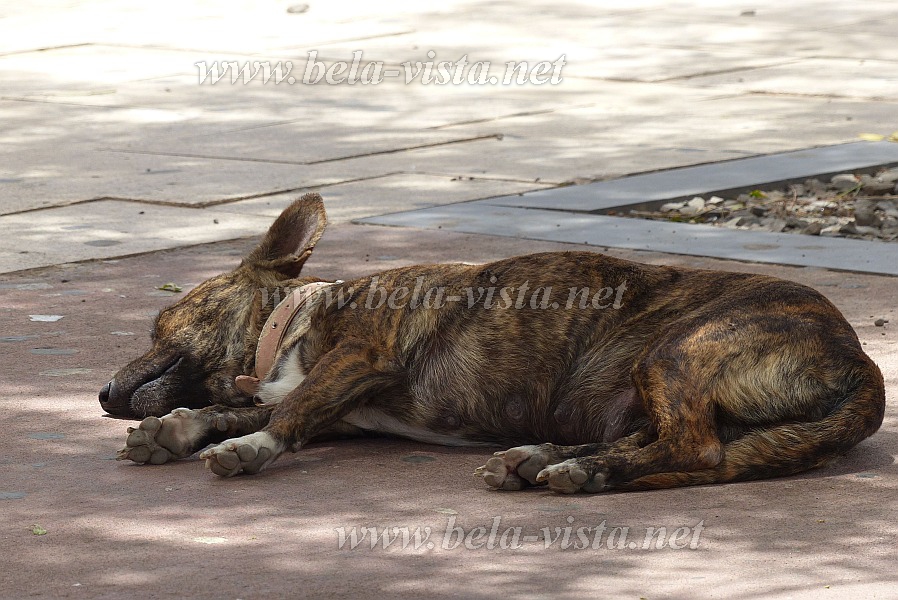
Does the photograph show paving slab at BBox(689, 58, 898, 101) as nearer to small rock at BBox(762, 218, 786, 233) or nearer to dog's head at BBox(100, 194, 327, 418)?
small rock at BBox(762, 218, 786, 233)

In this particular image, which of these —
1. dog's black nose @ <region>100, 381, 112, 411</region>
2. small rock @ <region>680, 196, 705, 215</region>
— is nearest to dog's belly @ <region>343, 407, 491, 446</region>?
dog's black nose @ <region>100, 381, 112, 411</region>

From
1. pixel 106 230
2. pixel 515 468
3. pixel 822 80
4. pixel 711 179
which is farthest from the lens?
pixel 822 80

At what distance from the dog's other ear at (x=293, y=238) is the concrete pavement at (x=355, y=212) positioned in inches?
33.0

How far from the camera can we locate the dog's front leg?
5613 millimetres

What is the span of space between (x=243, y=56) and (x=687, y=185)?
8243 millimetres

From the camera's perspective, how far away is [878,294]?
8.09 metres

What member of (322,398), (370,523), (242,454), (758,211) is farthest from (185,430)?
(758,211)

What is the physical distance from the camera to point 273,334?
20.2ft

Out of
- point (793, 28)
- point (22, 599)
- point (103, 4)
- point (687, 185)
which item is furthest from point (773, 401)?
point (103, 4)

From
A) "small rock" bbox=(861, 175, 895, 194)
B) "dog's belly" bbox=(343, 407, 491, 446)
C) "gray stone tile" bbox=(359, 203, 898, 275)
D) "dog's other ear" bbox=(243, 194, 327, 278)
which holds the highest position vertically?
"dog's other ear" bbox=(243, 194, 327, 278)

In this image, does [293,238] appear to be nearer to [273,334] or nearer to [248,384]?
[273,334]

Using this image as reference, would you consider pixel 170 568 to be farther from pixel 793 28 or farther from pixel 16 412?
pixel 793 28

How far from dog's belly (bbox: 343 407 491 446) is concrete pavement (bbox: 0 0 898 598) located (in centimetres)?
6

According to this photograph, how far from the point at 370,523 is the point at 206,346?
5.08 feet
